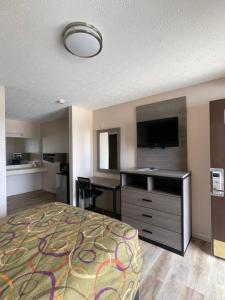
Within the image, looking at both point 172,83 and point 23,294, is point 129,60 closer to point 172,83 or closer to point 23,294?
point 172,83

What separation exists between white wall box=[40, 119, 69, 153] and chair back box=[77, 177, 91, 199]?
1.71 metres

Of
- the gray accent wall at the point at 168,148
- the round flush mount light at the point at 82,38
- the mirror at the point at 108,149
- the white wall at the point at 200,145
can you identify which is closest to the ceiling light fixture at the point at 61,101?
the mirror at the point at 108,149

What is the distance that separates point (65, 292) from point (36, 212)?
107 centimetres

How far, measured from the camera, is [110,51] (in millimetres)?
1512

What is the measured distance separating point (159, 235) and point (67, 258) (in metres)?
1.68

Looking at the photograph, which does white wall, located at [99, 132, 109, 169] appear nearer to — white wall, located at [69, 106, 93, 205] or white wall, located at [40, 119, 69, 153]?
white wall, located at [69, 106, 93, 205]

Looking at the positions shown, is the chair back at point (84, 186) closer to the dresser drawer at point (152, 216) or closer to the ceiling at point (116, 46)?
the dresser drawer at point (152, 216)

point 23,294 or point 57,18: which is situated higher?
point 57,18

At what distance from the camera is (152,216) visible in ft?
7.37

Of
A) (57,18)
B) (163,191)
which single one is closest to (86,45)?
(57,18)

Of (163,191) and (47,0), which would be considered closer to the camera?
(47,0)

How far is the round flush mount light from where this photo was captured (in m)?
1.20

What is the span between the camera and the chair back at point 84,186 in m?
2.96

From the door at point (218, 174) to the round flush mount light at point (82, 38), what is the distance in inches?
62.9
